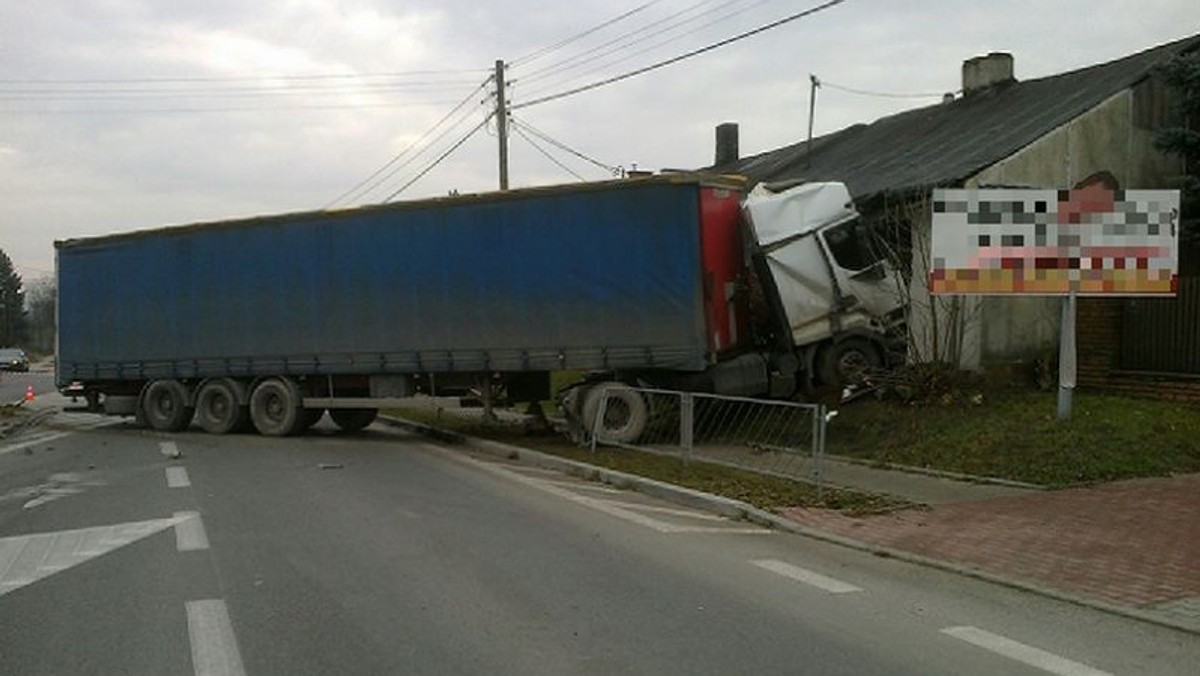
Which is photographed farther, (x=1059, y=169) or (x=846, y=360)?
(x=1059, y=169)

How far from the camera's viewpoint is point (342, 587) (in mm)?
6926

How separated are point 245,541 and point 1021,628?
19.1 ft

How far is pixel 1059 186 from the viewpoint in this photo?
1661 cm

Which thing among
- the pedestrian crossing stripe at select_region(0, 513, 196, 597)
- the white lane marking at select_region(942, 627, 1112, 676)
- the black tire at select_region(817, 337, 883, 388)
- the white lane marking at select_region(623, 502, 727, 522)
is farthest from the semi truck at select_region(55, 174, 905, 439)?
the white lane marking at select_region(942, 627, 1112, 676)

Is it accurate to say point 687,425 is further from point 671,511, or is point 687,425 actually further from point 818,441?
point 671,511

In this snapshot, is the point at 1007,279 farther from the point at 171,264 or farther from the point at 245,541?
the point at 171,264

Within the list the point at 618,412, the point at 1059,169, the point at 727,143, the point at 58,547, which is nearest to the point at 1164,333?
the point at 1059,169

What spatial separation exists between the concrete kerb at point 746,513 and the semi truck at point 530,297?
4.33 feet

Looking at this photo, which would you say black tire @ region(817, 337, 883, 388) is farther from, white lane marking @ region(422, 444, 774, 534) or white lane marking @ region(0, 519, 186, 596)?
white lane marking @ region(0, 519, 186, 596)

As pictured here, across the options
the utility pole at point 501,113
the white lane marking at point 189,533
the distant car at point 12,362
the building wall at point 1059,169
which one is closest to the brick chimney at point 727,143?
the utility pole at point 501,113

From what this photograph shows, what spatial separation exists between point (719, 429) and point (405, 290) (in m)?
5.80

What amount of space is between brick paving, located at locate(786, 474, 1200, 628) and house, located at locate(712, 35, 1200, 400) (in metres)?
4.61

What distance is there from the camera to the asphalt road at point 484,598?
5434mm

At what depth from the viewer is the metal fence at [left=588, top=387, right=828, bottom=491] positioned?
40.3 feet
